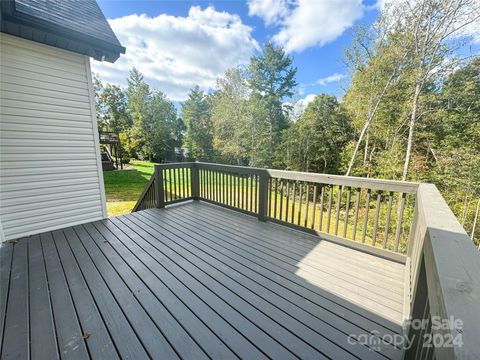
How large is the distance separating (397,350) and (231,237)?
7.00ft

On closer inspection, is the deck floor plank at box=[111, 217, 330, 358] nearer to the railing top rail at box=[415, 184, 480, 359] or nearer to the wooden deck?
the wooden deck

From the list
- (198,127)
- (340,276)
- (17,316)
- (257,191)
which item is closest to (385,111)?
(257,191)

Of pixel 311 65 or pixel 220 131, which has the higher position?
pixel 311 65

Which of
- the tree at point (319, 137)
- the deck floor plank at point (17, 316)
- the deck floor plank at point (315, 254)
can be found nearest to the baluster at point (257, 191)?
the deck floor plank at point (315, 254)

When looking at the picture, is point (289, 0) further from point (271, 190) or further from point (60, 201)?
point (60, 201)

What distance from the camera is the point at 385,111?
10.0 metres

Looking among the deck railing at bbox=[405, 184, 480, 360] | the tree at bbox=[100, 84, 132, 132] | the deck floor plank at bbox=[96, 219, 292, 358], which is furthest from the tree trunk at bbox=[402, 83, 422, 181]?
the tree at bbox=[100, 84, 132, 132]

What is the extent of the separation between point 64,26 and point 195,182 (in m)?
3.29

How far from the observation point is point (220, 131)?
61.7 feet

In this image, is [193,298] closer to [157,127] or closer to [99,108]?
[99,108]

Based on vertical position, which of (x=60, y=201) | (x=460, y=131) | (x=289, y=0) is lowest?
(x=60, y=201)

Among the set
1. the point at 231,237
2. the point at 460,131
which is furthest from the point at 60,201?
the point at 460,131

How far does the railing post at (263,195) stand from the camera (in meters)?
3.72

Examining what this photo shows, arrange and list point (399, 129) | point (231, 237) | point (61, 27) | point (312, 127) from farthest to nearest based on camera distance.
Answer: point (312, 127) < point (399, 129) < point (231, 237) < point (61, 27)
